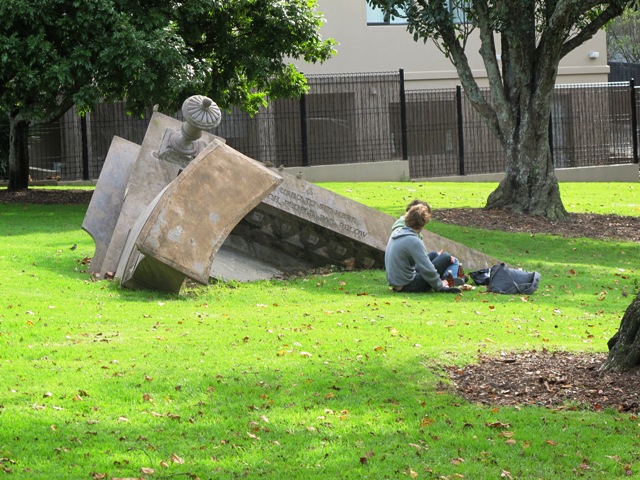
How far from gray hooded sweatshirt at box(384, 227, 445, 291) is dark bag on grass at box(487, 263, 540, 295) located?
2.18ft

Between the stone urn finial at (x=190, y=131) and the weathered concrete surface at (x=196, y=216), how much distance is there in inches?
54.1

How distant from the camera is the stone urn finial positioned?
12125mm

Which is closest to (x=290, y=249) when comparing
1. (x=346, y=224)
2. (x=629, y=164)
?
(x=346, y=224)

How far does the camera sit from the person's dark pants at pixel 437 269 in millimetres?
11398

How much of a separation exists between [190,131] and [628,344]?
277 inches

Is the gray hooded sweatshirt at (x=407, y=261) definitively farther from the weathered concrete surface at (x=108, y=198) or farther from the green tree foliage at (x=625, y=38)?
the green tree foliage at (x=625, y=38)

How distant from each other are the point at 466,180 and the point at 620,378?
73.4 feet

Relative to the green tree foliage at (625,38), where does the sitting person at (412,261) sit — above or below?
below

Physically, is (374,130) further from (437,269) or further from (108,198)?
(437,269)

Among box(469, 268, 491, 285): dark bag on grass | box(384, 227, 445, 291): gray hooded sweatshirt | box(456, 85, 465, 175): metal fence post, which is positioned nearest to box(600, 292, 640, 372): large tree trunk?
box(384, 227, 445, 291): gray hooded sweatshirt

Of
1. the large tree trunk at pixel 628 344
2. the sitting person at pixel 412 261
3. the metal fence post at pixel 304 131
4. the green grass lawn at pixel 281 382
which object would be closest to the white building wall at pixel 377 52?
the metal fence post at pixel 304 131

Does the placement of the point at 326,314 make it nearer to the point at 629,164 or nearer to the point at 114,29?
the point at 114,29

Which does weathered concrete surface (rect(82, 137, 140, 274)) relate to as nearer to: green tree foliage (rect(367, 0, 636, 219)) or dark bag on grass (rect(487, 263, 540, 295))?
dark bag on grass (rect(487, 263, 540, 295))

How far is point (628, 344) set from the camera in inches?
267
